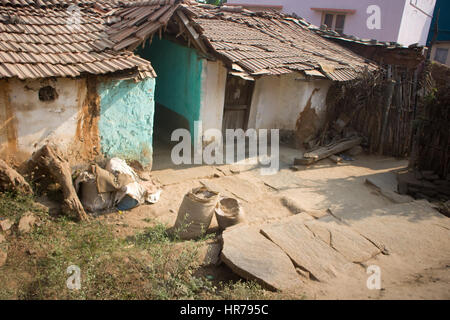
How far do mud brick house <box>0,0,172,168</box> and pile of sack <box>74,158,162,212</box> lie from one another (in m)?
0.63

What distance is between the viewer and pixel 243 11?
12438 mm

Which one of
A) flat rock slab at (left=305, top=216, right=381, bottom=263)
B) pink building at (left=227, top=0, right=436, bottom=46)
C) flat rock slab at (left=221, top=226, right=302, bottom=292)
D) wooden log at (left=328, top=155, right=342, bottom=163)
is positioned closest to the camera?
flat rock slab at (left=221, top=226, right=302, bottom=292)

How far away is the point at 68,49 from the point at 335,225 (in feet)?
19.4

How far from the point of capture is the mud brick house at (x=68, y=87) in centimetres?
578

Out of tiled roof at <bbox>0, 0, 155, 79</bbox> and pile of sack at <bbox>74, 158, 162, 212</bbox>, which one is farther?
pile of sack at <bbox>74, 158, 162, 212</bbox>

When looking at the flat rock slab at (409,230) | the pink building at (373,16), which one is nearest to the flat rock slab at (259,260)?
the flat rock slab at (409,230)

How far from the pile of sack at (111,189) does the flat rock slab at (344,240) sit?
3231mm

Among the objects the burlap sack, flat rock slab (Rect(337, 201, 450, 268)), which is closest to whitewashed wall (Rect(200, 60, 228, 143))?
the burlap sack

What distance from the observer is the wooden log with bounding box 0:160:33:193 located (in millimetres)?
5527

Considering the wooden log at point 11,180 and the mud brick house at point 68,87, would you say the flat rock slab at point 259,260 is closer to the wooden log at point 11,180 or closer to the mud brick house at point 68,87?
the mud brick house at point 68,87

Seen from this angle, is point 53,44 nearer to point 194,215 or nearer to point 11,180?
point 11,180

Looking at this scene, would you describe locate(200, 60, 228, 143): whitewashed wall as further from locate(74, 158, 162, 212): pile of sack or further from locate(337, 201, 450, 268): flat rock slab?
locate(337, 201, 450, 268): flat rock slab

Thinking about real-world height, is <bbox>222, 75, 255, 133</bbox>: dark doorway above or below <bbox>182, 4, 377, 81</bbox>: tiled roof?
below
